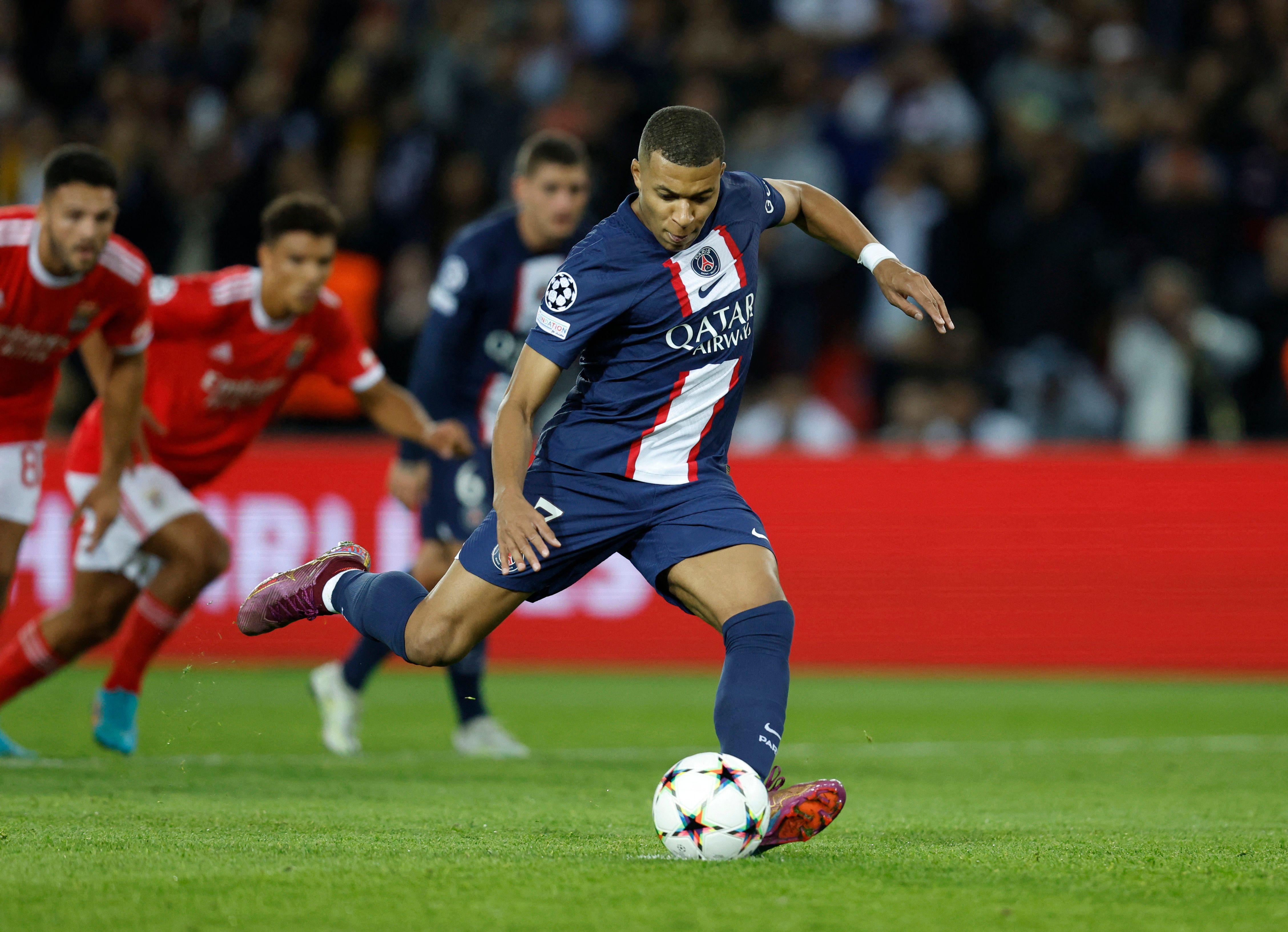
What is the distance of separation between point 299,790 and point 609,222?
2606mm

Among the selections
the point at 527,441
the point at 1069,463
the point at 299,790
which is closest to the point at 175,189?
the point at 1069,463

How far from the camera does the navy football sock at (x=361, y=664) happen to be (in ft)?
26.3

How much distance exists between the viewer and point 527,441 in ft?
16.4

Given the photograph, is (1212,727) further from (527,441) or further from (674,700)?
(527,441)

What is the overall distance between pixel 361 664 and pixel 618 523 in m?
3.31

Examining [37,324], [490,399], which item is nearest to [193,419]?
[37,324]

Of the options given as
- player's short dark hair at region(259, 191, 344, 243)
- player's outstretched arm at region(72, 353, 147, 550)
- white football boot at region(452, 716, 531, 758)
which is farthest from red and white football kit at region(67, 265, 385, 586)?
white football boot at region(452, 716, 531, 758)

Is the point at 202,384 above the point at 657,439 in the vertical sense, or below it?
above

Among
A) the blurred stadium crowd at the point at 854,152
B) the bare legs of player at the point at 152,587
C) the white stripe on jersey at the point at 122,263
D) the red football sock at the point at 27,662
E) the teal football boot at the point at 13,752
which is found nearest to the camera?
the white stripe on jersey at the point at 122,263

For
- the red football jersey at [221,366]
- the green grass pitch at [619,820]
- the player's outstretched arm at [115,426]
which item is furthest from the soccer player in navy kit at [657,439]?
the red football jersey at [221,366]

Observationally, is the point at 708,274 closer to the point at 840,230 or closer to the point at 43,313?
the point at 840,230

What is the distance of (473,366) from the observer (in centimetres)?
816

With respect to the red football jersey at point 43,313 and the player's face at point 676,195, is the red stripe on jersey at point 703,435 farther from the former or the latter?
the red football jersey at point 43,313

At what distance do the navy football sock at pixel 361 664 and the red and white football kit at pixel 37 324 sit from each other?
1.74 metres
